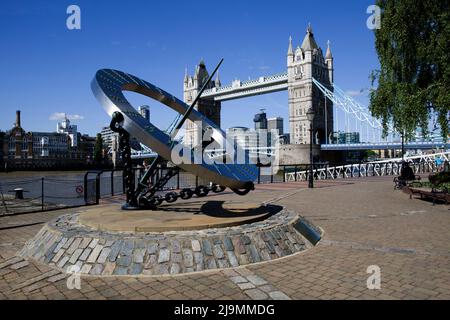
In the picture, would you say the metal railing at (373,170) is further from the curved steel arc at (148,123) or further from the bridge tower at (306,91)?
the bridge tower at (306,91)

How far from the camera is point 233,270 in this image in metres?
4.82

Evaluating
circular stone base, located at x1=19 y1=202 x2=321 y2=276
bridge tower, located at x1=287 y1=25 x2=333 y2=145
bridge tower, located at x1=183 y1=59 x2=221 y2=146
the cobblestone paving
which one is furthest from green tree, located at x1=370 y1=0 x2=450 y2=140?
bridge tower, located at x1=183 y1=59 x2=221 y2=146

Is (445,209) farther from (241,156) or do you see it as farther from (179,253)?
(179,253)

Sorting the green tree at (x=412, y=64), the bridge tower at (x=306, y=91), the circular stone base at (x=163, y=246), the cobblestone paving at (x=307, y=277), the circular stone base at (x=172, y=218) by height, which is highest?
the bridge tower at (x=306, y=91)

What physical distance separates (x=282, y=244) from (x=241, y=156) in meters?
3.52

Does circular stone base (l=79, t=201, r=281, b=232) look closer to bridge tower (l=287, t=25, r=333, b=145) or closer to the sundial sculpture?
the sundial sculpture

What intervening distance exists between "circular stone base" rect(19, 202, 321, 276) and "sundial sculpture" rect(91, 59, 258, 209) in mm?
782

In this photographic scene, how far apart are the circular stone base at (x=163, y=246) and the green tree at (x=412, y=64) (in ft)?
31.8

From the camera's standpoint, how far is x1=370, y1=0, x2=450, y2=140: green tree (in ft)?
42.3

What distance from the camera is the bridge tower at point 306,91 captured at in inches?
2894

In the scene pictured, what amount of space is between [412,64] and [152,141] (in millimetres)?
13451

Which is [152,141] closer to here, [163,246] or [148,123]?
[148,123]

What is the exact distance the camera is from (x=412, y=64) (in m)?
14.8

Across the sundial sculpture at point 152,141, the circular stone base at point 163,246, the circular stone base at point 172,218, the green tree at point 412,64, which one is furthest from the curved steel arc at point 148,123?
the green tree at point 412,64
